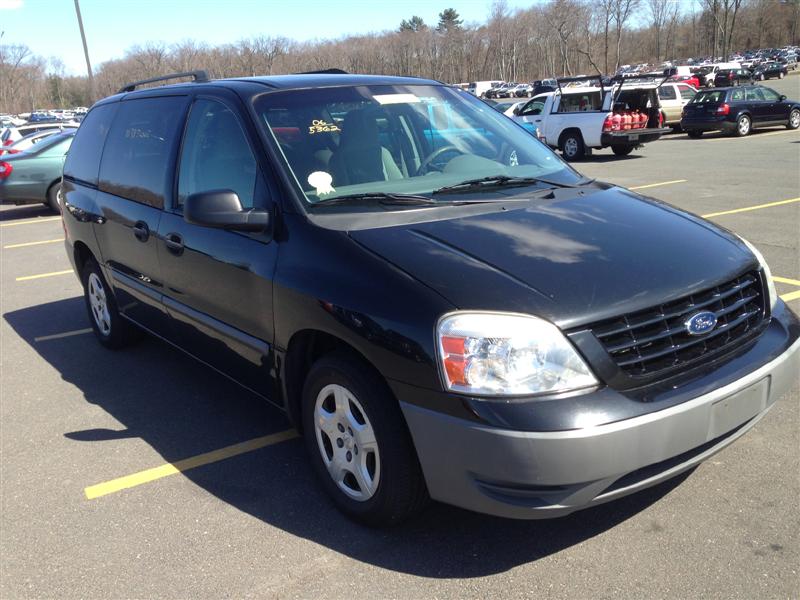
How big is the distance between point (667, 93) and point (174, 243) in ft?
81.3

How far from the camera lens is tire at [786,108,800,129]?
23375 millimetres

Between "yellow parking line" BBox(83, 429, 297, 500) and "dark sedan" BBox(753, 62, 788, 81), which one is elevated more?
"dark sedan" BBox(753, 62, 788, 81)

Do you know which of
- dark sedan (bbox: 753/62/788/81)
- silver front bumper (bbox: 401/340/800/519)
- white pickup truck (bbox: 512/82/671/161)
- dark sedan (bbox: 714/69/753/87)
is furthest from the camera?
dark sedan (bbox: 753/62/788/81)

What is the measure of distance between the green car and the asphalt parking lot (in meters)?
10.4

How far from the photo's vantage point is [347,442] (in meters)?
3.12

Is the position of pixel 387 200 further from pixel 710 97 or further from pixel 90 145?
pixel 710 97

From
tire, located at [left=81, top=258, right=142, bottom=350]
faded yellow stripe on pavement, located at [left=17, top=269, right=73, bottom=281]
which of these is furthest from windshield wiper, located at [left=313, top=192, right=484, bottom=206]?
faded yellow stripe on pavement, located at [left=17, top=269, right=73, bottom=281]

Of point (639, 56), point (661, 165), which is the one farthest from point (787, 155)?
point (639, 56)

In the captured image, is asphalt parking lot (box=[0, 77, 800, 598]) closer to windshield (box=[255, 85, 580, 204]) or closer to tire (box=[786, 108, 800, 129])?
windshield (box=[255, 85, 580, 204])

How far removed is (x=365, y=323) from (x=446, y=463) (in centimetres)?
60

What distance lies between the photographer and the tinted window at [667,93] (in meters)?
25.3

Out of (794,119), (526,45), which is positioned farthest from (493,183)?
(526,45)

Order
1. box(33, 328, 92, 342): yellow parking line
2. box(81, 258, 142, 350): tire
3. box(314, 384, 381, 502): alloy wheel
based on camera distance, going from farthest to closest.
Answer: box(33, 328, 92, 342): yellow parking line
box(81, 258, 142, 350): tire
box(314, 384, 381, 502): alloy wheel

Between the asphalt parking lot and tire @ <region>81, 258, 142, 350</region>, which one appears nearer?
the asphalt parking lot
